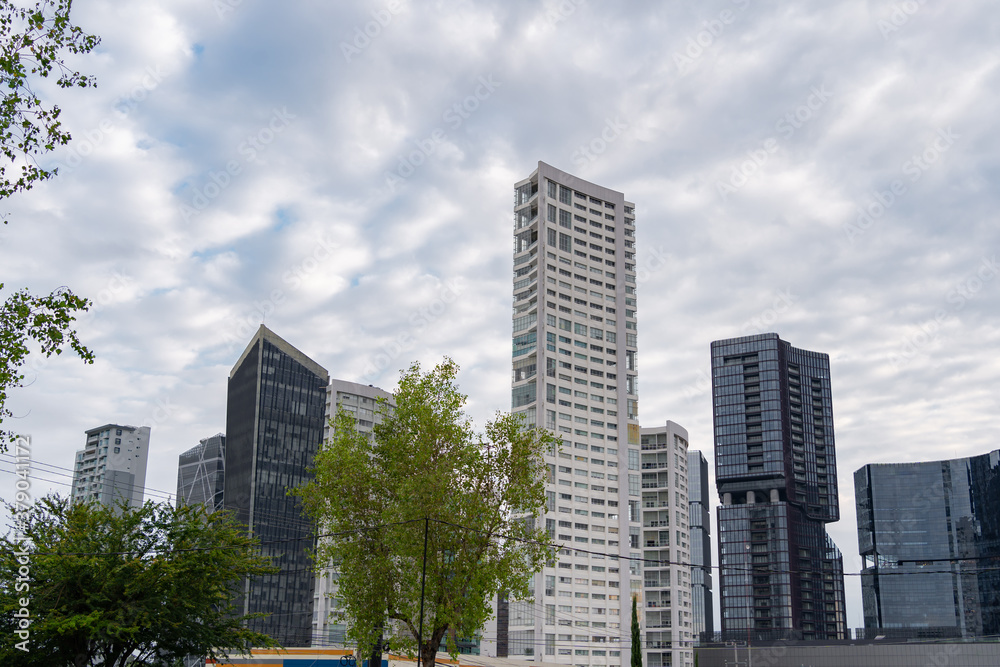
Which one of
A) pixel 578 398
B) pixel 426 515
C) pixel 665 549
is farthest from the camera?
pixel 665 549

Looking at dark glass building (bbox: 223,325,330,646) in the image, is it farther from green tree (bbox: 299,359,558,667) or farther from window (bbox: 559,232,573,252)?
green tree (bbox: 299,359,558,667)

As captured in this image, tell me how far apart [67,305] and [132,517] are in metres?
18.7

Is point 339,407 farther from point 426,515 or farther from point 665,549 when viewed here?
point 426,515

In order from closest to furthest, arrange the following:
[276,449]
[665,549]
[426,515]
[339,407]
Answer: [426,515], [665,549], [339,407], [276,449]

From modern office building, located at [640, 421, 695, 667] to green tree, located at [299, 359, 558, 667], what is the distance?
99.1 m

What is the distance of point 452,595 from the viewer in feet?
121

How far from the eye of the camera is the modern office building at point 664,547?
141m

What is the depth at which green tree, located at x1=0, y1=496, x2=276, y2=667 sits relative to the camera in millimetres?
33250

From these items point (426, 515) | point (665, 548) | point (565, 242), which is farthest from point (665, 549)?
point (426, 515)

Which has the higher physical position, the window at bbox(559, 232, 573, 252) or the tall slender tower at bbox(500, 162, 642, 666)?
the window at bbox(559, 232, 573, 252)

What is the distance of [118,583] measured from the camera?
34688 millimetres

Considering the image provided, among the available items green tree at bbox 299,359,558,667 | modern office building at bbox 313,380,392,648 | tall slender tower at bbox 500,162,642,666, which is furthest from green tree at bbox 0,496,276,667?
modern office building at bbox 313,380,392,648

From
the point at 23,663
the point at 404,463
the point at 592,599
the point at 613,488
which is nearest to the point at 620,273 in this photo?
the point at 613,488

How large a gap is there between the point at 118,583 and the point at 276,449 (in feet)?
481
